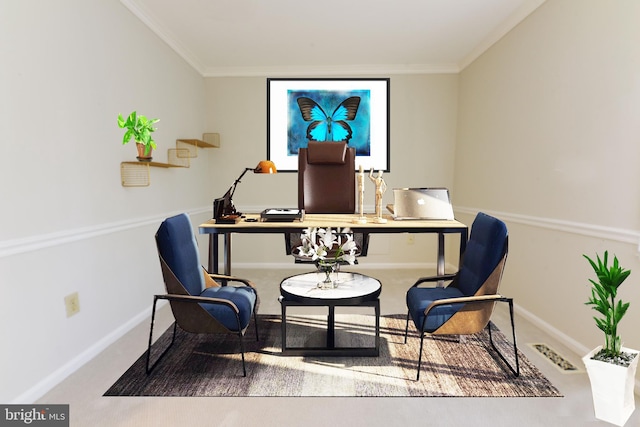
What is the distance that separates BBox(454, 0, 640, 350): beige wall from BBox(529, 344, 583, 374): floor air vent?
0.54 ft

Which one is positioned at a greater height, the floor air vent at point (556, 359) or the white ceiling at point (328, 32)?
the white ceiling at point (328, 32)

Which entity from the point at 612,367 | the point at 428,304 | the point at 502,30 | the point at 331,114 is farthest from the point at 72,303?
the point at 502,30

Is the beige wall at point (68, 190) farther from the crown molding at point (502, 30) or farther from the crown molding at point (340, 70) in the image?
the crown molding at point (502, 30)

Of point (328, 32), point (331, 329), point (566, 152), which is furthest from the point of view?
point (328, 32)

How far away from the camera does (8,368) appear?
173 centimetres

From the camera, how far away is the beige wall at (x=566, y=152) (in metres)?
2.02

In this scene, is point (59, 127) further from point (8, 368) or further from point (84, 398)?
point (84, 398)

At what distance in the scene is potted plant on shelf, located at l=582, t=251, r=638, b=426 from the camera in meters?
1.55

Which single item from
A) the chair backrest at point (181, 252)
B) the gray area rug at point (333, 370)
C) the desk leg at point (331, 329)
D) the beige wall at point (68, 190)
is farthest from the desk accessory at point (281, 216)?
the beige wall at point (68, 190)

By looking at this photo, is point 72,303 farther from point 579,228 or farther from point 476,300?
point 579,228

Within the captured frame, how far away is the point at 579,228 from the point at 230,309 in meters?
2.24

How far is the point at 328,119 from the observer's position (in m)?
4.46

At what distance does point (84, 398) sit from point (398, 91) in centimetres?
413

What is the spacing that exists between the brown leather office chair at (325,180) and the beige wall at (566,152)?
1.36 metres
